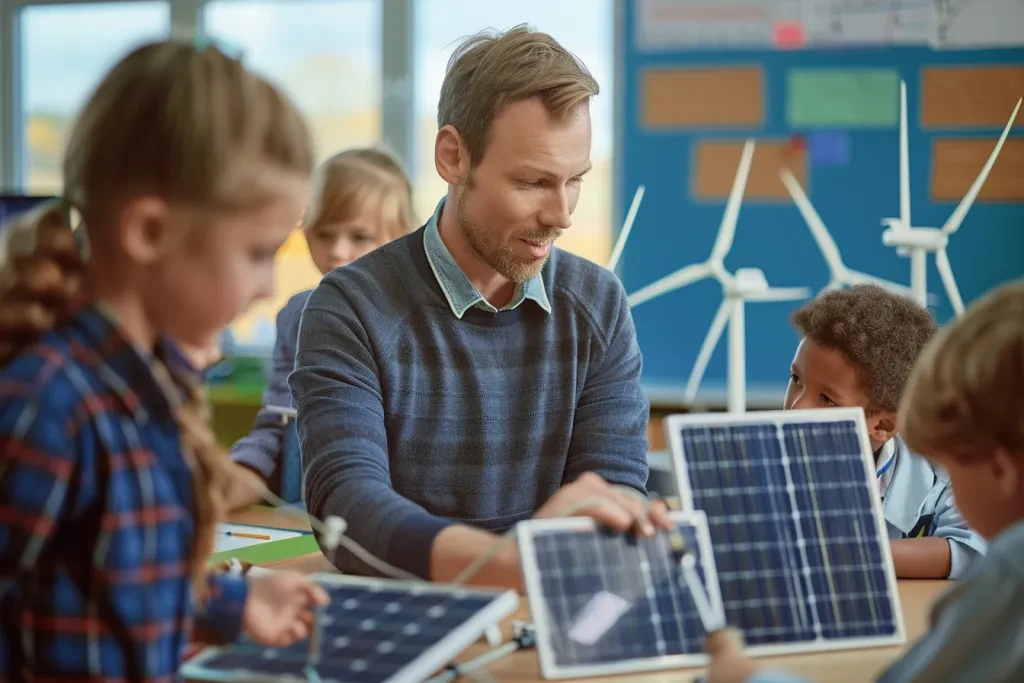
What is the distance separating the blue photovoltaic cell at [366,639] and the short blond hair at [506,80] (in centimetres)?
100

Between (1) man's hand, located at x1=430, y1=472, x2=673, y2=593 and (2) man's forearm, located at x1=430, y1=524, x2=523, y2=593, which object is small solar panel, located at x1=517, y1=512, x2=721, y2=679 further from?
(2) man's forearm, located at x1=430, y1=524, x2=523, y2=593

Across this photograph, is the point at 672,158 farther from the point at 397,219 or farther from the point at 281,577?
the point at 281,577

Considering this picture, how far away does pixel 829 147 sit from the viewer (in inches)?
178

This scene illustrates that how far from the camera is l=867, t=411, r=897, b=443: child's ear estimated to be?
7.38 ft

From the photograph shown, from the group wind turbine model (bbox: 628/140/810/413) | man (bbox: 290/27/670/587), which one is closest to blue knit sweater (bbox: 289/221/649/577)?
man (bbox: 290/27/670/587)

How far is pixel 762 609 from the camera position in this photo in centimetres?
151

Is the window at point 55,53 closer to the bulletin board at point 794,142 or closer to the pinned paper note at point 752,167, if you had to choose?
the bulletin board at point 794,142

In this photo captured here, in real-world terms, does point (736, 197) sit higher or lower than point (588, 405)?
higher

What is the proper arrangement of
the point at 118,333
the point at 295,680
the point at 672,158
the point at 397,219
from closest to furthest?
the point at 118,333 → the point at 295,680 → the point at 397,219 → the point at 672,158

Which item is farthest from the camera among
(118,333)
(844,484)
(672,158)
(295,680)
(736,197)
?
(672,158)

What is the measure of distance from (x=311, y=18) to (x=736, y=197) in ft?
7.73

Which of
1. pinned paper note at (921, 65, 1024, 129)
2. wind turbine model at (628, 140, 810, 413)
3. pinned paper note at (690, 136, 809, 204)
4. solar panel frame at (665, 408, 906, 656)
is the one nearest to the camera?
solar panel frame at (665, 408, 906, 656)

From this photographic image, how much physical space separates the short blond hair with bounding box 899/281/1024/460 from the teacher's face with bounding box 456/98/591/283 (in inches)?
35.2

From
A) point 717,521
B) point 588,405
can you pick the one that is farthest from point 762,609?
point 588,405
